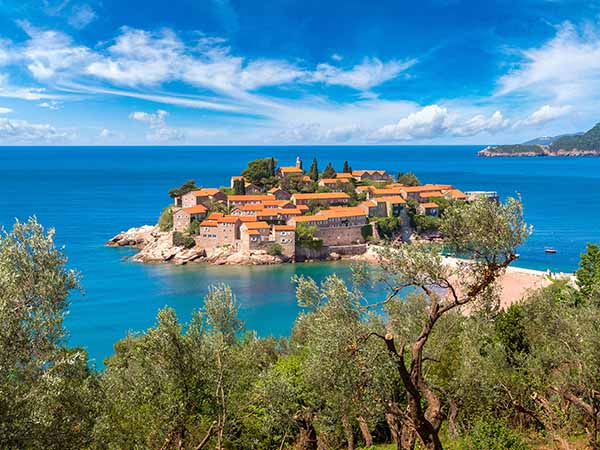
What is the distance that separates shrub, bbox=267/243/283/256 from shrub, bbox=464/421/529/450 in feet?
160

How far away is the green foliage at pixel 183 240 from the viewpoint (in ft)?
206

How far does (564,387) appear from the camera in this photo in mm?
12336

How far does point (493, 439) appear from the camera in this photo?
408 inches

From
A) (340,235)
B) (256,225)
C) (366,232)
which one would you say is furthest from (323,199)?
(256,225)

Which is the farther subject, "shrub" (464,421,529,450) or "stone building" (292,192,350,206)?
"stone building" (292,192,350,206)

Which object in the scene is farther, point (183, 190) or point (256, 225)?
point (183, 190)

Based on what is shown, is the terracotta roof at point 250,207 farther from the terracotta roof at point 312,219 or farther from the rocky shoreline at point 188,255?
the rocky shoreline at point 188,255

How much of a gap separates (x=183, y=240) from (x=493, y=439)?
56.2 metres

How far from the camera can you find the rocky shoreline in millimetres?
59094

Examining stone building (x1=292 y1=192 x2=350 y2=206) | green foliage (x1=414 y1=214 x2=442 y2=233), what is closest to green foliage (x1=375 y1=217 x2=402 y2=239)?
green foliage (x1=414 y1=214 x2=442 y2=233)

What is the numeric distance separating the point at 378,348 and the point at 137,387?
5.54 m

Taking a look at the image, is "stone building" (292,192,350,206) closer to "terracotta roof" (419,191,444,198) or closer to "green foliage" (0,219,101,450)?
"terracotta roof" (419,191,444,198)

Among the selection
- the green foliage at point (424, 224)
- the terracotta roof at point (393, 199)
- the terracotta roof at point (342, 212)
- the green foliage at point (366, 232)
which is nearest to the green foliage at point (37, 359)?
the terracotta roof at point (342, 212)

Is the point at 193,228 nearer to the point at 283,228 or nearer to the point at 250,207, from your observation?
the point at 250,207
